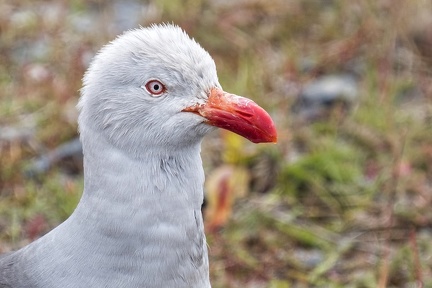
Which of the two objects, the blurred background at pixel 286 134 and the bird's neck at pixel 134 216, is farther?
the blurred background at pixel 286 134

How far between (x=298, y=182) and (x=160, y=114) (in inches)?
79.2

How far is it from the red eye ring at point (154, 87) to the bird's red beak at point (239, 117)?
10cm

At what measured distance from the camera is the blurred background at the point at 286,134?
4.59m

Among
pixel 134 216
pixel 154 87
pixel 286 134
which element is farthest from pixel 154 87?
pixel 286 134

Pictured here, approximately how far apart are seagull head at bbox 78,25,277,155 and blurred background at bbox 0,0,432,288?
4.27 ft

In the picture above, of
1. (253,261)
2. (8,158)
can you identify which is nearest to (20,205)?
(8,158)

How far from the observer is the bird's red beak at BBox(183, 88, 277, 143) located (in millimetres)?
3166

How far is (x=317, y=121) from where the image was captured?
559 cm

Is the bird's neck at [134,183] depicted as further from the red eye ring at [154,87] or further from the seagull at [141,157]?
the red eye ring at [154,87]

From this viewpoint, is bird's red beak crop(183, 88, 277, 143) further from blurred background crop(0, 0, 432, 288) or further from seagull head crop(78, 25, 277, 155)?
blurred background crop(0, 0, 432, 288)

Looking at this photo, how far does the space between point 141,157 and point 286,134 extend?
216 centimetres

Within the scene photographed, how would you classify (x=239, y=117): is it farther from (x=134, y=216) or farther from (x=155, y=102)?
(x=134, y=216)

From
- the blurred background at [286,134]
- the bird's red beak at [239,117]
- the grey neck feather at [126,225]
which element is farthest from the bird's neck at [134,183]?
the blurred background at [286,134]

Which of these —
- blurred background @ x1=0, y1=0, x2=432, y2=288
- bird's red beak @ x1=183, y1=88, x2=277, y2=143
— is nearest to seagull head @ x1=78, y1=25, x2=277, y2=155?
bird's red beak @ x1=183, y1=88, x2=277, y2=143
